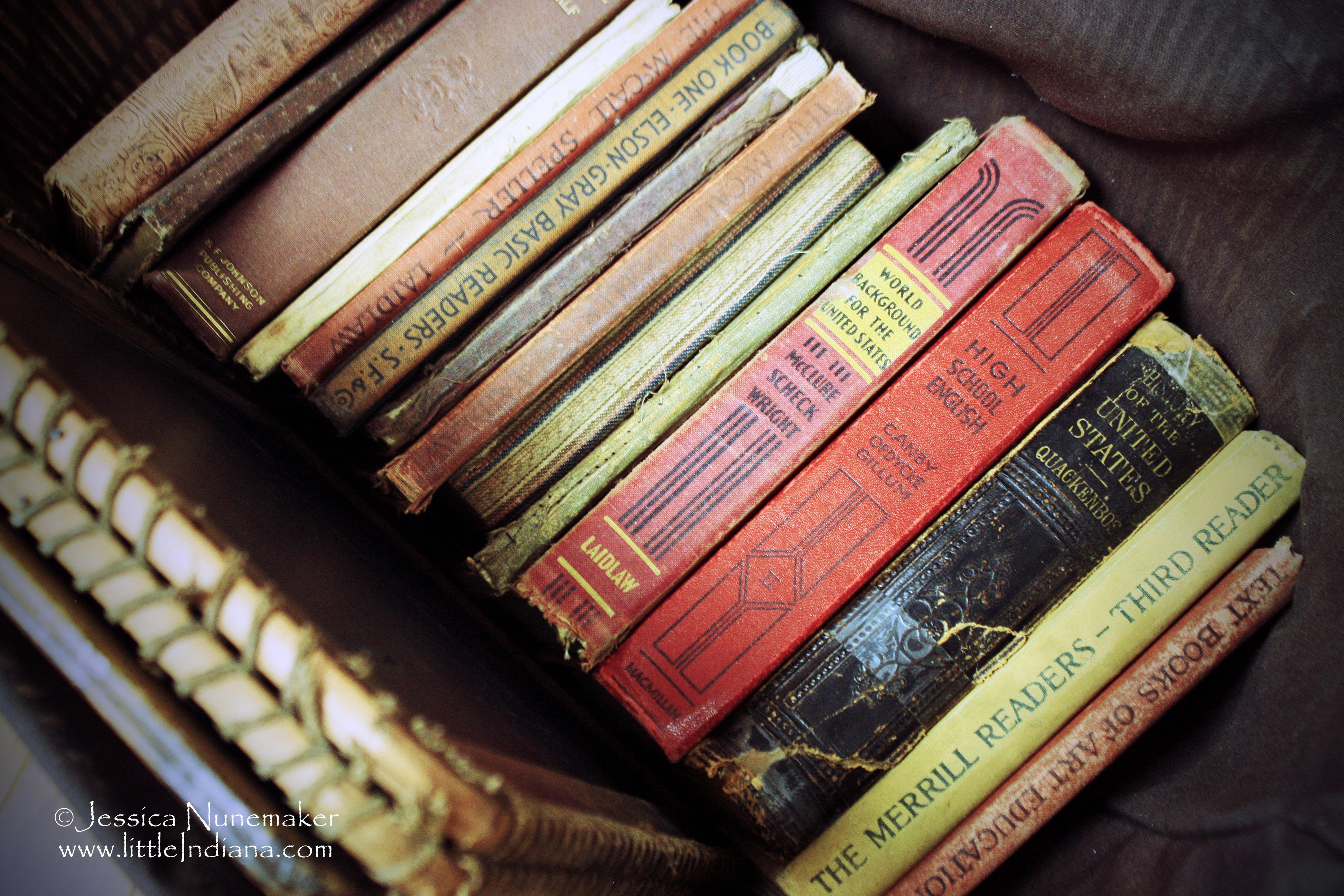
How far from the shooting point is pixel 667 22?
647 millimetres

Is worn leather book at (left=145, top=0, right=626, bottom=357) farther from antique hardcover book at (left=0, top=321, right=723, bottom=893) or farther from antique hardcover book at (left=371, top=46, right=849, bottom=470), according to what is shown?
antique hardcover book at (left=0, top=321, right=723, bottom=893)

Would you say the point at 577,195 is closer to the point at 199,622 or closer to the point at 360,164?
the point at 360,164

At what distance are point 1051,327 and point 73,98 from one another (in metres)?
1.04

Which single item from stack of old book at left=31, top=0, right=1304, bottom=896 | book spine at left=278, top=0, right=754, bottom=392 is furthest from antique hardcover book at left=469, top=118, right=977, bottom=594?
book spine at left=278, top=0, right=754, bottom=392

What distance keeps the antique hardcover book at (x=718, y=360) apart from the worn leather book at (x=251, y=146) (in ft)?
1.32

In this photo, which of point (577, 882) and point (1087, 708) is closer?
point (577, 882)

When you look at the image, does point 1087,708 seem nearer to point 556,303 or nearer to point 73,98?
point 556,303

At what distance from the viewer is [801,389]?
64 cm

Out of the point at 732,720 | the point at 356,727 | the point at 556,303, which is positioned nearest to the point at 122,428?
the point at 356,727

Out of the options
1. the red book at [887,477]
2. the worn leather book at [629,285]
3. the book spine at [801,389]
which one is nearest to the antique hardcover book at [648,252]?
the worn leather book at [629,285]

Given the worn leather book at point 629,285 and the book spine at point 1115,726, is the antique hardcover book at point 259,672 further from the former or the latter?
the book spine at point 1115,726

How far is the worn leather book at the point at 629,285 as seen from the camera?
0.63 meters

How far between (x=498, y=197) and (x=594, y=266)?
11 centimetres

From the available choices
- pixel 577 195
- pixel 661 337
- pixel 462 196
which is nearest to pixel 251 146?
pixel 462 196
